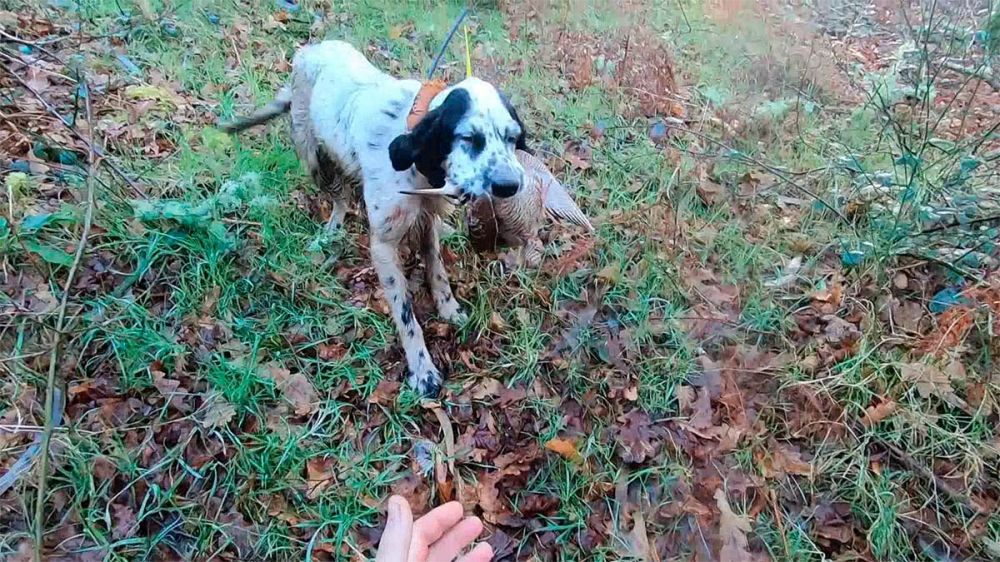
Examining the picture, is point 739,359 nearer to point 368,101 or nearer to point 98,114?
point 368,101

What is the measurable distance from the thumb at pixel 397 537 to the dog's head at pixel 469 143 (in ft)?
3.80

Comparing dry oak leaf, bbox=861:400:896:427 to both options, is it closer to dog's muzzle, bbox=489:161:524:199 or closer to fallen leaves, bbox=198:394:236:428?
dog's muzzle, bbox=489:161:524:199

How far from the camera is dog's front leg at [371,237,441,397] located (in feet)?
9.16

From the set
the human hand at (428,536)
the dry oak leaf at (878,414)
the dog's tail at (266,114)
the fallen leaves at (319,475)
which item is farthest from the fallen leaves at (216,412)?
the dry oak leaf at (878,414)

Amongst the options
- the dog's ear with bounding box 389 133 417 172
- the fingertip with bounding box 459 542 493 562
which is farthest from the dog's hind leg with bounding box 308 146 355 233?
the fingertip with bounding box 459 542 493 562

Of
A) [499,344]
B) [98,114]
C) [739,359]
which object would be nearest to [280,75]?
[98,114]

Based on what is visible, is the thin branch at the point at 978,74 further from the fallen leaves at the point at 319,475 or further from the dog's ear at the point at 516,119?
the fallen leaves at the point at 319,475

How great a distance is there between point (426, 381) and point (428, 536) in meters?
1.05

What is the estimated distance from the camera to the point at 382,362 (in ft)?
9.46

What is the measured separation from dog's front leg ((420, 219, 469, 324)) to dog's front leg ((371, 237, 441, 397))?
0.27 m

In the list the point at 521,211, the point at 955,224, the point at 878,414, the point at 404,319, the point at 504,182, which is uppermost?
the point at 504,182

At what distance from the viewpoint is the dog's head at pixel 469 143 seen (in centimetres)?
236

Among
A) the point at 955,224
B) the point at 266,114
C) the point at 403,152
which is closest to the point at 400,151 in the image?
the point at 403,152

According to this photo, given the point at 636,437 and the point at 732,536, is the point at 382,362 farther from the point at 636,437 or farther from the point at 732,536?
the point at 732,536
